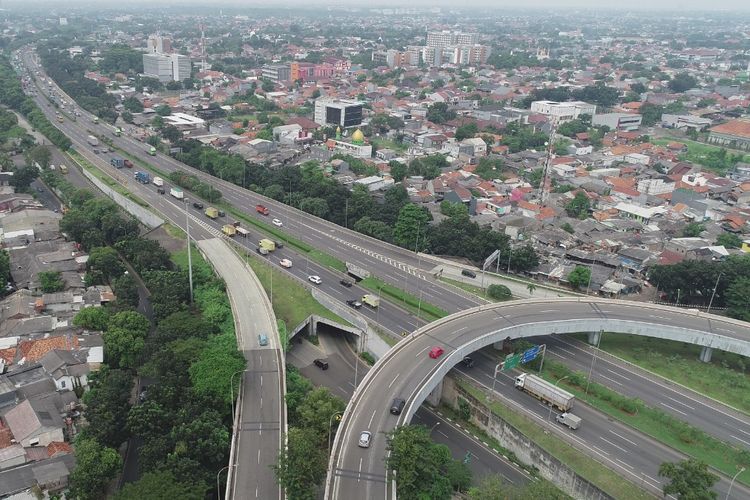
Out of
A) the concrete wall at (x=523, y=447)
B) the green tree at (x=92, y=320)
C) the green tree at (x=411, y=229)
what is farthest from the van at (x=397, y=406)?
the green tree at (x=411, y=229)

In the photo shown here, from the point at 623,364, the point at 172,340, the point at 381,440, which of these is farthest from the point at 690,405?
the point at 172,340

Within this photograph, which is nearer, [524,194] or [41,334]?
[41,334]

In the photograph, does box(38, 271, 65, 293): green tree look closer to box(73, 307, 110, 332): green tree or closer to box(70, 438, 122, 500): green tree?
box(73, 307, 110, 332): green tree

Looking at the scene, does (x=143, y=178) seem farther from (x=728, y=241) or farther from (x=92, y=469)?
(x=728, y=241)

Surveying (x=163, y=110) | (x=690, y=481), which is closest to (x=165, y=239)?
(x=690, y=481)

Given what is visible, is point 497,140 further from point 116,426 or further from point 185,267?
point 116,426

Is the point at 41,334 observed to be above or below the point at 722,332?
below
